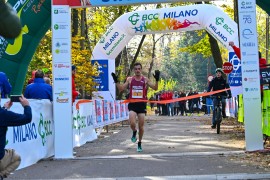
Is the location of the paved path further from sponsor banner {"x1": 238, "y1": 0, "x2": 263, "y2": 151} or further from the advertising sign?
sponsor banner {"x1": 238, "y1": 0, "x2": 263, "y2": 151}

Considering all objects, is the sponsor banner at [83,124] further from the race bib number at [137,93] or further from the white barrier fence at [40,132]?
the race bib number at [137,93]

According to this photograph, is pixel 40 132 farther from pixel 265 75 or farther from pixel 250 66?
pixel 265 75

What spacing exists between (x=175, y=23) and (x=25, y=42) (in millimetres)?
11987

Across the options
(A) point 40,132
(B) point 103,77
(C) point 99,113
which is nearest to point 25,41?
(A) point 40,132

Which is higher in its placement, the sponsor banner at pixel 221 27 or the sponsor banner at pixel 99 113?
the sponsor banner at pixel 221 27

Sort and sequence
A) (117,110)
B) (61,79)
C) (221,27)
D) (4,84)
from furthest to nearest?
(117,110) → (221,27) → (61,79) → (4,84)

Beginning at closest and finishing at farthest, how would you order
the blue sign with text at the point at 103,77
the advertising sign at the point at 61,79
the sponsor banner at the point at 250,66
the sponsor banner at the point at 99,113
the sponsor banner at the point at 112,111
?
the sponsor banner at the point at 250,66 → the advertising sign at the point at 61,79 → the sponsor banner at the point at 99,113 → the sponsor banner at the point at 112,111 → the blue sign with text at the point at 103,77

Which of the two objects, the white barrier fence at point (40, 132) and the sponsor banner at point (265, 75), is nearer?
the white barrier fence at point (40, 132)

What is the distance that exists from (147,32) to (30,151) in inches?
566

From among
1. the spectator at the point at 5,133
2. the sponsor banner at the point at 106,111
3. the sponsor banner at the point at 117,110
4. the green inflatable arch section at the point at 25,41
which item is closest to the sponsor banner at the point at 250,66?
the green inflatable arch section at the point at 25,41

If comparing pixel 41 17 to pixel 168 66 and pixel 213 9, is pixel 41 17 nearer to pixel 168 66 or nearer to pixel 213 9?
pixel 213 9

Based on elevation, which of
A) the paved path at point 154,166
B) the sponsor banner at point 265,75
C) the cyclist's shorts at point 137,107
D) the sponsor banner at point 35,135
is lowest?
the paved path at point 154,166

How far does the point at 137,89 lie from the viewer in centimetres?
1103

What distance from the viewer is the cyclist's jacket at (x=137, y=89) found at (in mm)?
10984
